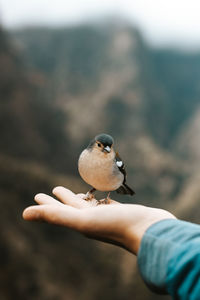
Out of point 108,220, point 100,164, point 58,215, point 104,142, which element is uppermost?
point 104,142

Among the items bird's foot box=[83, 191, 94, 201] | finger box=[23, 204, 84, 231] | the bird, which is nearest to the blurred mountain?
bird's foot box=[83, 191, 94, 201]

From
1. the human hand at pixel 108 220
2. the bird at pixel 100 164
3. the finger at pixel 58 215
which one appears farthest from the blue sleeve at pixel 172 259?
the bird at pixel 100 164

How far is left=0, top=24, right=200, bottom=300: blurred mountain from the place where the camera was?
21.0ft

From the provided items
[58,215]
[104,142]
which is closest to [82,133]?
[104,142]

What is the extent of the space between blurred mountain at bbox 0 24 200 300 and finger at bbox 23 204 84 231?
4347mm

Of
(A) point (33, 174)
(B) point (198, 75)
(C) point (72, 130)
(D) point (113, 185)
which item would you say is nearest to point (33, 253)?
(A) point (33, 174)

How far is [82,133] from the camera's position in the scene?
Result: 1104cm

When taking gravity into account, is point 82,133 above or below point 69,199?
above

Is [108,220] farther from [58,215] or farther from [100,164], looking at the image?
[100,164]

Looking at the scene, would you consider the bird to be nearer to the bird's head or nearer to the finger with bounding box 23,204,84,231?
the bird's head

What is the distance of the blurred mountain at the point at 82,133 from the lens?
639 centimetres

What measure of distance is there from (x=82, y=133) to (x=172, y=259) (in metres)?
9.67

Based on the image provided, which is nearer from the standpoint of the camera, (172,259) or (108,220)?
(172,259)

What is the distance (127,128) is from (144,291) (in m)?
6.87
